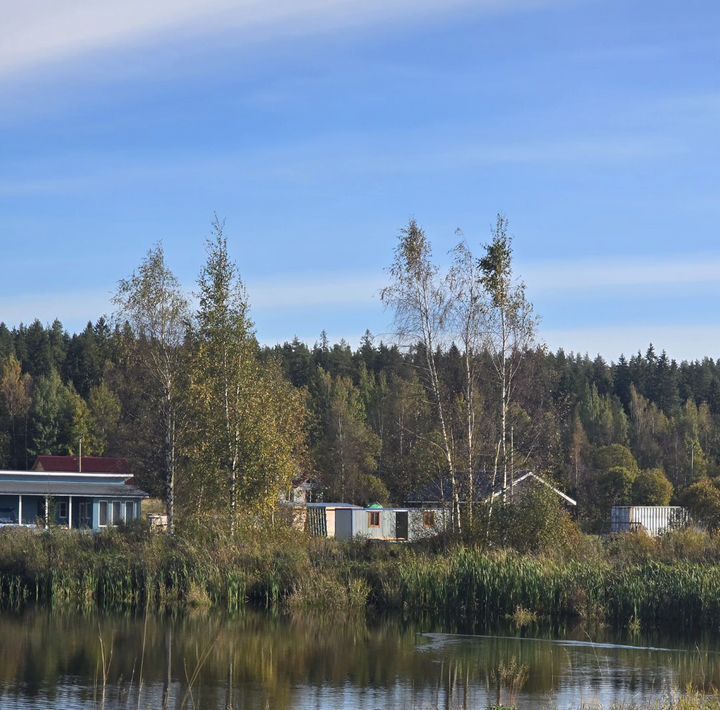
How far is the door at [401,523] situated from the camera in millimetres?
59156

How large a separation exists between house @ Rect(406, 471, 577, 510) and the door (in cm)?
1611

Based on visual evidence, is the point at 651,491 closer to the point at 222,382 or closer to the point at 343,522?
the point at 343,522

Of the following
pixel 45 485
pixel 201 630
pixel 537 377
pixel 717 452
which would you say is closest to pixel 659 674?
pixel 201 630

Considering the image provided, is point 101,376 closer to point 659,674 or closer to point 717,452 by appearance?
point 717,452

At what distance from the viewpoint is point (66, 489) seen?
6138cm

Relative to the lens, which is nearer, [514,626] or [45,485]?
[514,626]

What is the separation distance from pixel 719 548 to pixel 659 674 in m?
13.9

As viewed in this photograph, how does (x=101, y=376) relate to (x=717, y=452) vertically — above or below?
above

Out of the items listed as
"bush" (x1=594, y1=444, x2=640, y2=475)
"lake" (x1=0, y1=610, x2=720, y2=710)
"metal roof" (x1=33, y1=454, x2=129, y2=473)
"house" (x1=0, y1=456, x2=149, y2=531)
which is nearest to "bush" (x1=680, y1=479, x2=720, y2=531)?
"bush" (x1=594, y1=444, x2=640, y2=475)

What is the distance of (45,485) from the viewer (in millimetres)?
61656


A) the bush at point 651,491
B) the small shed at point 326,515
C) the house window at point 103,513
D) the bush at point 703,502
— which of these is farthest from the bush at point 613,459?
the house window at point 103,513

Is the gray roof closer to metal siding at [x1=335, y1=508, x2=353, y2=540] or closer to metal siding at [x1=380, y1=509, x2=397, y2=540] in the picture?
metal siding at [x1=335, y1=508, x2=353, y2=540]

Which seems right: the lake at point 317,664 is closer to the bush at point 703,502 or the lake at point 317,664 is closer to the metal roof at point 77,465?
the bush at point 703,502

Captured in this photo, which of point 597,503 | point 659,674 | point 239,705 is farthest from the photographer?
point 597,503
